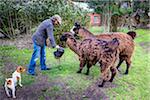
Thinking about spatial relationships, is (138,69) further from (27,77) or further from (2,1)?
(2,1)

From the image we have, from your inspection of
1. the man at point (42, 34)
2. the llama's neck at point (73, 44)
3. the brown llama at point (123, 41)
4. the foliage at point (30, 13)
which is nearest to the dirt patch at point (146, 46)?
the foliage at point (30, 13)

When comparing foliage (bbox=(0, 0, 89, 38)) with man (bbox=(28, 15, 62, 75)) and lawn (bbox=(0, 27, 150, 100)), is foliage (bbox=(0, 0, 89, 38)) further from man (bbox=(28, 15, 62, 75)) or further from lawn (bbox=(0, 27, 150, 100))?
man (bbox=(28, 15, 62, 75))

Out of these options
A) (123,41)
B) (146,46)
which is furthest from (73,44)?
(146,46)

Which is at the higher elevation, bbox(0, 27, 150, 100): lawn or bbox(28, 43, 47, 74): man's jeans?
bbox(28, 43, 47, 74): man's jeans

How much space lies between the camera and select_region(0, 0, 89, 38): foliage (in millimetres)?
12727

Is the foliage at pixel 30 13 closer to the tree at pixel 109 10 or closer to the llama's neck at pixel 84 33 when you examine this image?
the llama's neck at pixel 84 33

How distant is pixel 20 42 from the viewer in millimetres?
13414

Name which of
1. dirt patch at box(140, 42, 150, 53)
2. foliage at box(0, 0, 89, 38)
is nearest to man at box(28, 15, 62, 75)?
foliage at box(0, 0, 89, 38)

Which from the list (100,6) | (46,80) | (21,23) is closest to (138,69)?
(46,80)

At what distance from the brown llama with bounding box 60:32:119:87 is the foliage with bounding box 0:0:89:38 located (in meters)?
3.72

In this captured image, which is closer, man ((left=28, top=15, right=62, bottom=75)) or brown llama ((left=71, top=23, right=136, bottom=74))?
man ((left=28, top=15, right=62, bottom=75))

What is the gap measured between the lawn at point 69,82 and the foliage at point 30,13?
6.68 ft

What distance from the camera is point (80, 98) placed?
7.55 meters

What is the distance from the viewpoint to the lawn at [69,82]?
775cm
